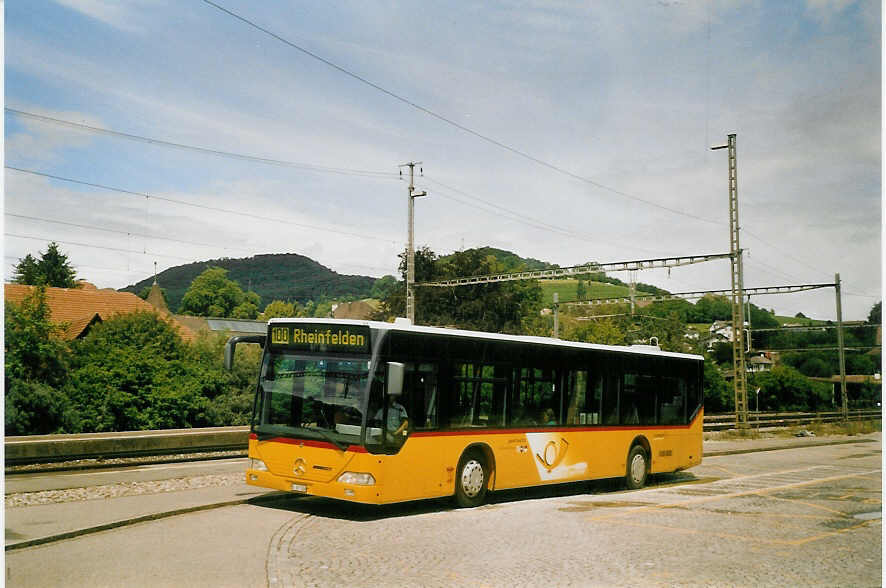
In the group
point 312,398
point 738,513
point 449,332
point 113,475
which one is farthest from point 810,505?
point 113,475

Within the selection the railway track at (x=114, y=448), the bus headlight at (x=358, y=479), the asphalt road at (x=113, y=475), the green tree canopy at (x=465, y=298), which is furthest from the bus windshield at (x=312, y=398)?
the green tree canopy at (x=465, y=298)

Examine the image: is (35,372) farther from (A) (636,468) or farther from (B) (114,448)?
(A) (636,468)

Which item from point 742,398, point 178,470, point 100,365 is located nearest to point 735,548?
point 178,470

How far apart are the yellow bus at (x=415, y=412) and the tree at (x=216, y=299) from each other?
12766cm

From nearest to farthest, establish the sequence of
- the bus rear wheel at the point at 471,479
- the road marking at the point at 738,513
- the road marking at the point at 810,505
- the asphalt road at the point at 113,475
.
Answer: the road marking at the point at 738,513, the bus rear wheel at the point at 471,479, the road marking at the point at 810,505, the asphalt road at the point at 113,475

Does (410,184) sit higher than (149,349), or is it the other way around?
(410,184)

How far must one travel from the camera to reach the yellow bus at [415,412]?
11.3m

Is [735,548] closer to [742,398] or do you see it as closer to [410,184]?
[742,398]

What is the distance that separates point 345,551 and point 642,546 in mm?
3482

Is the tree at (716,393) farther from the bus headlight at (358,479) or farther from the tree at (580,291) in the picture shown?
the tree at (580,291)

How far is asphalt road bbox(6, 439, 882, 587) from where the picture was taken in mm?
7938

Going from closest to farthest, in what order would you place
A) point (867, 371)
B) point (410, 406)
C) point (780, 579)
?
point (780, 579)
point (410, 406)
point (867, 371)

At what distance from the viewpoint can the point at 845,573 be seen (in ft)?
27.8

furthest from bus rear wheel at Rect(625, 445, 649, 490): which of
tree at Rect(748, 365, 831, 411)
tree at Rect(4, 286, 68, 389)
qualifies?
tree at Rect(748, 365, 831, 411)
